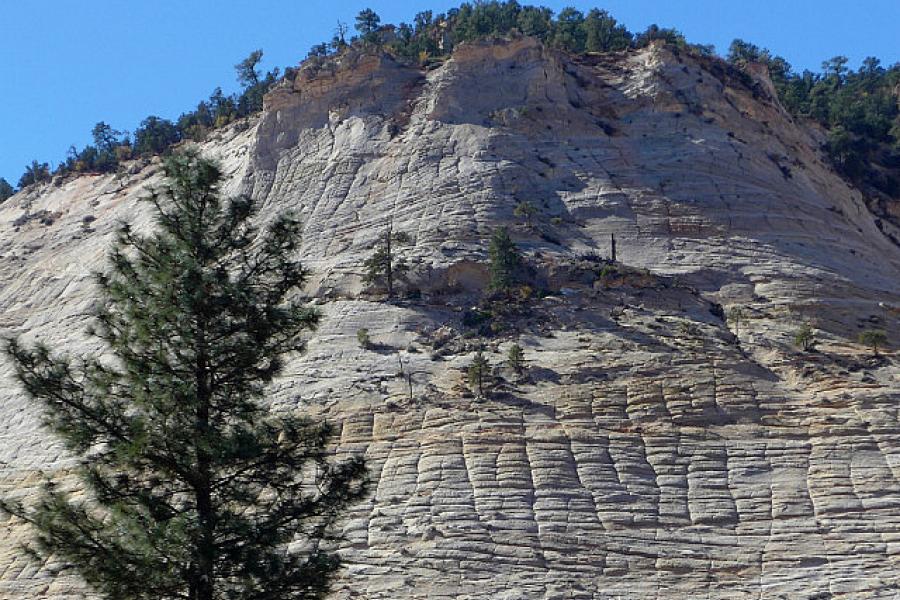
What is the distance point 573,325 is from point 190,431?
27.7 metres

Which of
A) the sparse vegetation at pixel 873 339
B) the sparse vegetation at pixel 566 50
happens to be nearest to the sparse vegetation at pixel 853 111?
the sparse vegetation at pixel 566 50

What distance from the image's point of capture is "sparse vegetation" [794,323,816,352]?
4078cm

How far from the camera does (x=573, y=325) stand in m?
42.2

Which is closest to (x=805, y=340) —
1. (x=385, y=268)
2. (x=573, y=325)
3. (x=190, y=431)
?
(x=573, y=325)

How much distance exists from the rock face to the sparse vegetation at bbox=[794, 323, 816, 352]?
0.45 meters

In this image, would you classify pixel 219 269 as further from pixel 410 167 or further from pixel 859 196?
pixel 859 196

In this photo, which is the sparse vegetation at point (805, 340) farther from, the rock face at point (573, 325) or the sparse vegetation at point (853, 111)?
the sparse vegetation at point (853, 111)

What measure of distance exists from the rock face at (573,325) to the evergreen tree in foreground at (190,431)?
14.4 meters

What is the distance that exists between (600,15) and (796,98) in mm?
12041

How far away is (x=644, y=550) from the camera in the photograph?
106ft

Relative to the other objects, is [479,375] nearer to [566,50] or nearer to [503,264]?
[503,264]

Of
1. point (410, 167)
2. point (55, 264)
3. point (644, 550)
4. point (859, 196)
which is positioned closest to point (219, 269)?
point (644, 550)

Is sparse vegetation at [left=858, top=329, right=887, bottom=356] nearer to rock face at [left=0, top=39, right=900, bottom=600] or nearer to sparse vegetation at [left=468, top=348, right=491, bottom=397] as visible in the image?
rock face at [left=0, top=39, right=900, bottom=600]

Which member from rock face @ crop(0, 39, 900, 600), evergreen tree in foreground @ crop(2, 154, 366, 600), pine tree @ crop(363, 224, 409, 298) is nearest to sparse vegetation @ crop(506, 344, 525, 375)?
rock face @ crop(0, 39, 900, 600)
